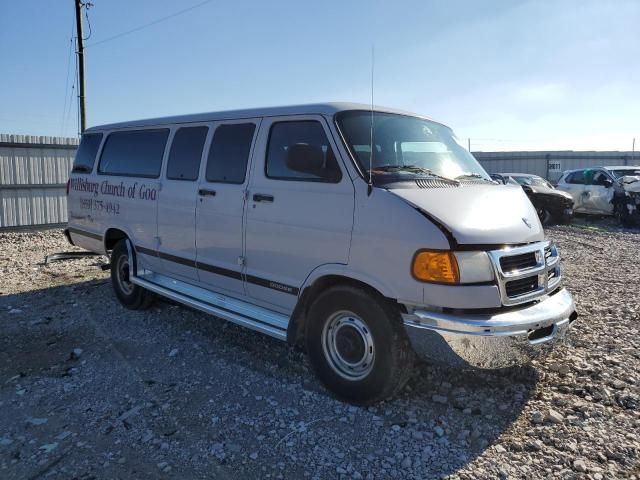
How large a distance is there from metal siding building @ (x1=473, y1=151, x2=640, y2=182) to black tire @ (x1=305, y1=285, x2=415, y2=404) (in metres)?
23.9

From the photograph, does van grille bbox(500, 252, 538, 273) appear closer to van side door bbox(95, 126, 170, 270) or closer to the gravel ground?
the gravel ground

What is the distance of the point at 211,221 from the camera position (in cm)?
491

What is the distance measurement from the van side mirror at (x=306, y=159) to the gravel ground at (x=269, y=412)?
1744 millimetres

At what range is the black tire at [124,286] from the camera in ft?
20.6

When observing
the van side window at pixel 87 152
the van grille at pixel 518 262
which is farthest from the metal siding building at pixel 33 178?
the van grille at pixel 518 262

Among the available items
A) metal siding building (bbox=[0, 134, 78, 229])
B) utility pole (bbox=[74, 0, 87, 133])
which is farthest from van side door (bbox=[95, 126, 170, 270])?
utility pole (bbox=[74, 0, 87, 133])

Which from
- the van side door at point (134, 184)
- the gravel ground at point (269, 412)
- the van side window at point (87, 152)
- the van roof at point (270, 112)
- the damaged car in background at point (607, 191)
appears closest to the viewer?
the gravel ground at point (269, 412)

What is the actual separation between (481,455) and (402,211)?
5.38ft

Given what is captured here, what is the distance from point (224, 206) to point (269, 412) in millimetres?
1894

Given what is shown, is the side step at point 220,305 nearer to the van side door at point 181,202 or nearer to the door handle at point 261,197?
the van side door at point 181,202

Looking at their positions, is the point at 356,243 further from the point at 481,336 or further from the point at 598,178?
the point at 598,178

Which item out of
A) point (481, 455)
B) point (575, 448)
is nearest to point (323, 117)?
point (481, 455)

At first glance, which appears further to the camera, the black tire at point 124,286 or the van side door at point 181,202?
the black tire at point 124,286

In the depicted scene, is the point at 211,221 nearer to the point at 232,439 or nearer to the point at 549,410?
the point at 232,439
